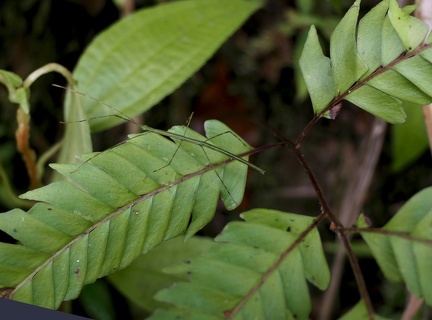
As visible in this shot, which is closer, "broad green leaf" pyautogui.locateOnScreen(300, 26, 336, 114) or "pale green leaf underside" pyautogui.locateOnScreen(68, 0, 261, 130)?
"broad green leaf" pyautogui.locateOnScreen(300, 26, 336, 114)

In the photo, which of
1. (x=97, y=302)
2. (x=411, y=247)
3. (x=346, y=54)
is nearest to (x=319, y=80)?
(x=346, y=54)

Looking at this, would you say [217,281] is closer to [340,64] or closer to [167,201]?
[167,201]

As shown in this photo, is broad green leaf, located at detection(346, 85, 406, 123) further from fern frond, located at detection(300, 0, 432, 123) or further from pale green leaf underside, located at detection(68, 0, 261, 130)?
pale green leaf underside, located at detection(68, 0, 261, 130)

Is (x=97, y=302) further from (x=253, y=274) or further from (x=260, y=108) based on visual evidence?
(x=260, y=108)

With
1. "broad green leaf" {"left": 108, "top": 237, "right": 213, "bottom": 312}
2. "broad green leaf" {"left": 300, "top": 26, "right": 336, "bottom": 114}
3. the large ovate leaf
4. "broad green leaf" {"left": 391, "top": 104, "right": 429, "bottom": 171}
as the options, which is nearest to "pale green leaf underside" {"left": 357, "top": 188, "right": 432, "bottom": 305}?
the large ovate leaf

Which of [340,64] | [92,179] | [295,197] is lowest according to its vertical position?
[295,197]

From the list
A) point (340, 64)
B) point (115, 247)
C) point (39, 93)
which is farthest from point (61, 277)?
point (39, 93)
